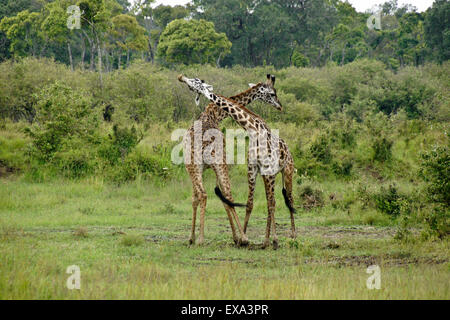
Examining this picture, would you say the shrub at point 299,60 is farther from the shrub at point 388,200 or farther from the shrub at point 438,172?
the shrub at point 438,172

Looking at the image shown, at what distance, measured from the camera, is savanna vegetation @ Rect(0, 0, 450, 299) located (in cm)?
634

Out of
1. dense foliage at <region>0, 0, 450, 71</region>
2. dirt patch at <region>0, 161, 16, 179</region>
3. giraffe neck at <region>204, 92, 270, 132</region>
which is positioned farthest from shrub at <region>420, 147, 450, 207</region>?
dense foliage at <region>0, 0, 450, 71</region>

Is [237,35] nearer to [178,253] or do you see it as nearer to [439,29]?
[439,29]

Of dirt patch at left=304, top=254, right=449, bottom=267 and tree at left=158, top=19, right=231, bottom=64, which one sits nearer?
dirt patch at left=304, top=254, right=449, bottom=267

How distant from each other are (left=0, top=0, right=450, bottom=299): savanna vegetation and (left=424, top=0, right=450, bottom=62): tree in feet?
12.3

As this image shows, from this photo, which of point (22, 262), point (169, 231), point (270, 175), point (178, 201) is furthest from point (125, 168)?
point (22, 262)

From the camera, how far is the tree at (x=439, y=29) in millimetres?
43719

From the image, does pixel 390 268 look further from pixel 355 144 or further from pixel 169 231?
pixel 355 144

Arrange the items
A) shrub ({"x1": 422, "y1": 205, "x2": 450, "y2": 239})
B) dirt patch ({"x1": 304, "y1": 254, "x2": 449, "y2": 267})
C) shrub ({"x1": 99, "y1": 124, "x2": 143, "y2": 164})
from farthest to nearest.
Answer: shrub ({"x1": 99, "y1": 124, "x2": 143, "y2": 164}) < shrub ({"x1": 422, "y1": 205, "x2": 450, "y2": 239}) < dirt patch ({"x1": 304, "y1": 254, "x2": 449, "y2": 267})

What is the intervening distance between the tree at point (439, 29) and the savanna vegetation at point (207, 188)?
12.3 feet

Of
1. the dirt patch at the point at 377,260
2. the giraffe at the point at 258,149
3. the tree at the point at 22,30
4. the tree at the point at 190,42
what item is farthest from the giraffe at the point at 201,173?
the tree at the point at 22,30

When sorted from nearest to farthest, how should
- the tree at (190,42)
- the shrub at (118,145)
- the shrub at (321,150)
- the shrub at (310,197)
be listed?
the shrub at (310,197) → the shrub at (118,145) → the shrub at (321,150) → the tree at (190,42)

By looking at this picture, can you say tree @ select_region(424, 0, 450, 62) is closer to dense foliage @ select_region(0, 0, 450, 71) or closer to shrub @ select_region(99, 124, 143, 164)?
dense foliage @ select_region(0, 0, 450, 71)

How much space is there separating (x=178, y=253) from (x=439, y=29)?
4347 centimetres
